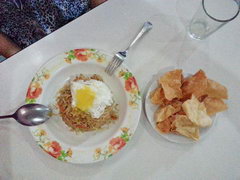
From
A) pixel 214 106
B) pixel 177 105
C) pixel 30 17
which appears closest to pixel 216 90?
pixel 214 106

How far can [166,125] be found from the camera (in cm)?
117

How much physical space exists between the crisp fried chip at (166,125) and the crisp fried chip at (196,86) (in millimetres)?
136

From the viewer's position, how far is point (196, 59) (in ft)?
4.48

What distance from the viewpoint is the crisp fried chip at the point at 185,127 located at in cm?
115

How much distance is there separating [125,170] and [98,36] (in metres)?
0.68

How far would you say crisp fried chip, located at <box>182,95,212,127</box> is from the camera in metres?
1.13

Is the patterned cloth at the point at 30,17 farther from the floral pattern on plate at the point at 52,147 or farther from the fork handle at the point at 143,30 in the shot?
the floral pattern on plate at the point at 52,147

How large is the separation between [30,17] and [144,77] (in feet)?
2.44

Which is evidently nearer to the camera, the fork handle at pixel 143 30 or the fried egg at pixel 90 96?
the fried egg at pixel 90 96

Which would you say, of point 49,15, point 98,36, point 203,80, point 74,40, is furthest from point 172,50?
point 49,15

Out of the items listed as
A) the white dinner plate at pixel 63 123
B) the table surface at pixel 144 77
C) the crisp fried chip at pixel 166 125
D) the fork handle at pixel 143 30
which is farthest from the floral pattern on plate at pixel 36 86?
the crisp fried chip at pixel 166 125

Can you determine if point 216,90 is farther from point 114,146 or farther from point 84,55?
point 84,55

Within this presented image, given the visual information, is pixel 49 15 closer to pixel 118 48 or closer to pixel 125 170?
pixel 118 48

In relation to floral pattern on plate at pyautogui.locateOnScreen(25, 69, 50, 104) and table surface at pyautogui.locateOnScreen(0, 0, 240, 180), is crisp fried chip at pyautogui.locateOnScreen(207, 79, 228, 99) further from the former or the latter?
floral pattern on plate at pyautogui.locateOnScreen(25, 69, 50, 104)
